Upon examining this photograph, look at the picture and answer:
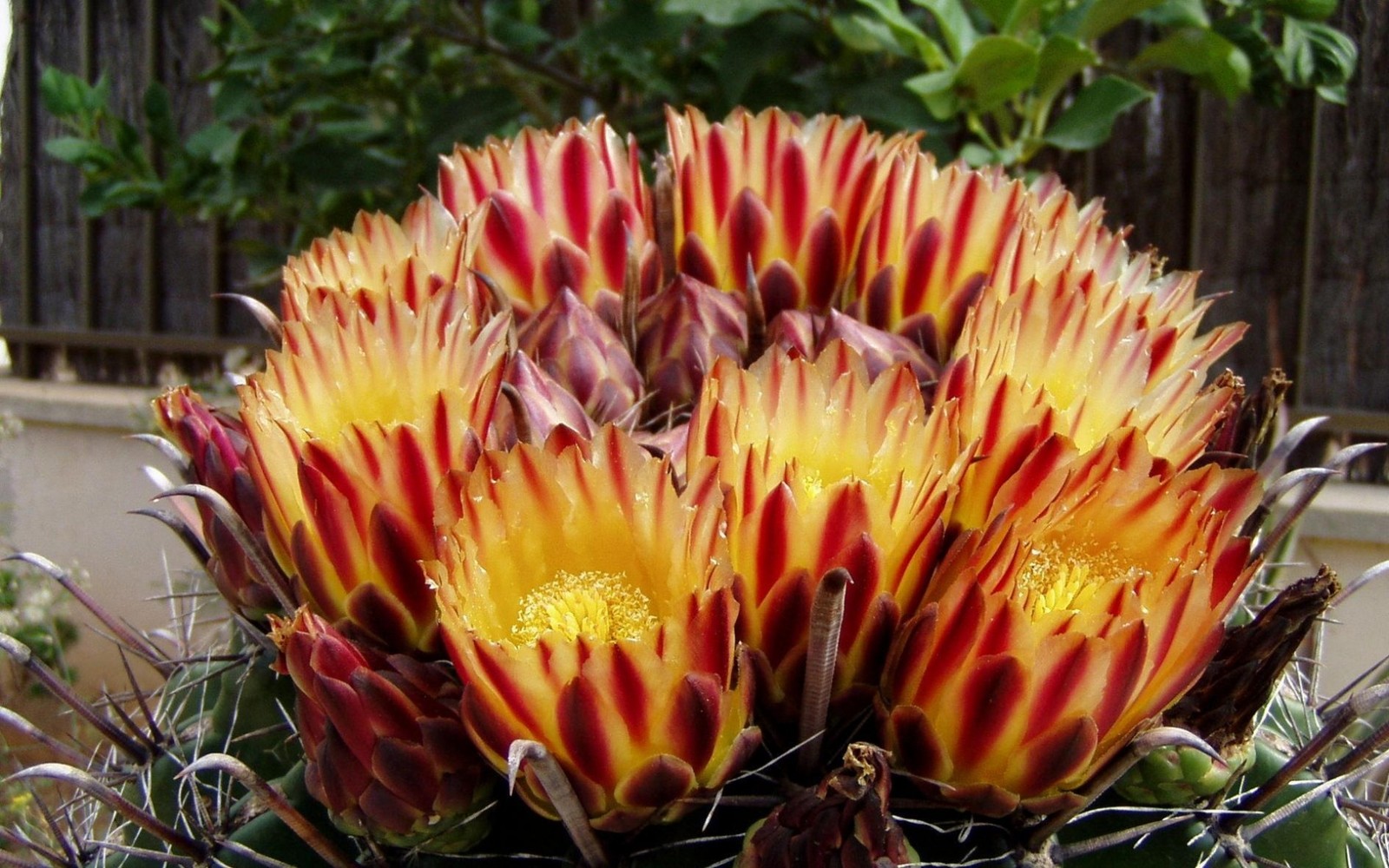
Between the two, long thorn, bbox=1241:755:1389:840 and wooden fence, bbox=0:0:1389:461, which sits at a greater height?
wooden fence, bbox=0:0:1389:461

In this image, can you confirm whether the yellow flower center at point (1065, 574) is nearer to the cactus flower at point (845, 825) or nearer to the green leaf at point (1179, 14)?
the cactus flower at point (845, 825)

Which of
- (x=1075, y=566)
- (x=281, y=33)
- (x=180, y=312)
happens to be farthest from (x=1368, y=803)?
(x=180, y=312)

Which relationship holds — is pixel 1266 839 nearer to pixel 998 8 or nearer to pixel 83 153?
pixel 998 8

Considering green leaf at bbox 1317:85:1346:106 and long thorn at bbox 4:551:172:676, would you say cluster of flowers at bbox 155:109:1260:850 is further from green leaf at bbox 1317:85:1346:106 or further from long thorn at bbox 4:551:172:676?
green leaf at bbox 1317:85:1346:106

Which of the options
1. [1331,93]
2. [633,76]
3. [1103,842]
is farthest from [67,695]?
[1331,93]

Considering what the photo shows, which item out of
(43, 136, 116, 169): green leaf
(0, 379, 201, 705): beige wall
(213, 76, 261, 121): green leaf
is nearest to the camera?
(213, 76, 261, 121): green leaf

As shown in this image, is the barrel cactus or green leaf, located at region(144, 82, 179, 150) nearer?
the barrel cactus

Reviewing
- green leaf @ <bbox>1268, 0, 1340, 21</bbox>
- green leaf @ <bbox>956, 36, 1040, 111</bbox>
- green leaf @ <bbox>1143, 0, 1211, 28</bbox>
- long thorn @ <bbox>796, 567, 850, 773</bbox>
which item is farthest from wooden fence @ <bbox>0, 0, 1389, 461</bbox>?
long thorn @ <bbox>796, 567, 850, 773</bbox>

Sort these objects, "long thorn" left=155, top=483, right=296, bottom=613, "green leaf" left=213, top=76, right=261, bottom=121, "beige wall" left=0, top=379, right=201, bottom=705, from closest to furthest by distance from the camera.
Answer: "long thorn" left=155, top=483, right=296, bottom=613
"green leaf" left=213, top=76, right=261, bottom=121
"beige wall" left=0, top=379, right=201, bottom=705
